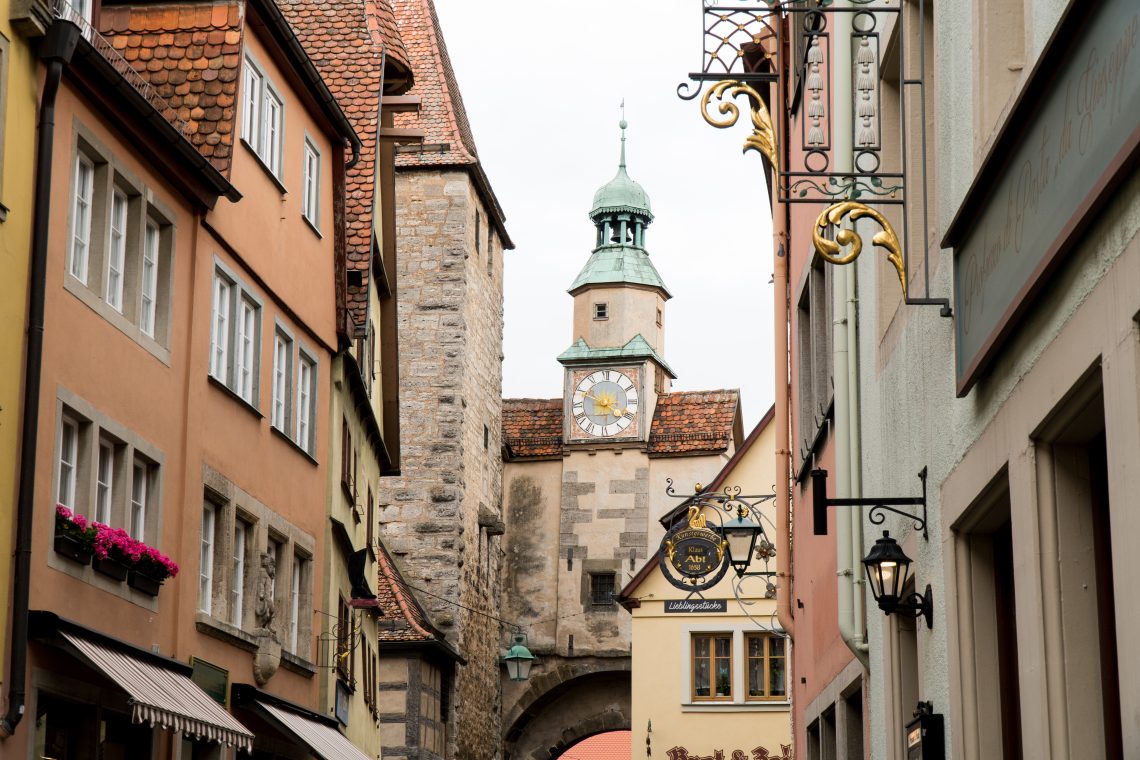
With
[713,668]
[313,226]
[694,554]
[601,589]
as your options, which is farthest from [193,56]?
[601,589]

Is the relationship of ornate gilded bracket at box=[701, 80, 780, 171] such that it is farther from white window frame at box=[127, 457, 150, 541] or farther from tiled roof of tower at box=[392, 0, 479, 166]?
tiled roof of tower at box=[392, 0, 479, 166]

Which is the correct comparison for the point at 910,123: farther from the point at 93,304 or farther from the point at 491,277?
the point at 491,277

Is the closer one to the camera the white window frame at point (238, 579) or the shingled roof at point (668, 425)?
the white window frame at point (238, 579)

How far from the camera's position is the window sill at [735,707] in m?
27.5

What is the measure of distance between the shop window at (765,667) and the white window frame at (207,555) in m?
15.2

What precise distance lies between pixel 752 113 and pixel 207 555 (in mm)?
7146

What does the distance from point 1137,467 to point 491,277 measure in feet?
120

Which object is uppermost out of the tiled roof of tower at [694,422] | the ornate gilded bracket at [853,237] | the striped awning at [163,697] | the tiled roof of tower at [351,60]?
the tiled roof of tower at [694,422]

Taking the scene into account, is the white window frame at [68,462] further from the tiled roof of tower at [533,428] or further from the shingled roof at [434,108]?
the tiled roof of tower at [533,428]

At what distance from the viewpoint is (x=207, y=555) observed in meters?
13.8

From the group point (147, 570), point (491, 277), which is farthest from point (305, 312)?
point (491, 277)

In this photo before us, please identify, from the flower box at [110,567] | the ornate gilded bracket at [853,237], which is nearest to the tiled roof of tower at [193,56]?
the flower box at [110,567]

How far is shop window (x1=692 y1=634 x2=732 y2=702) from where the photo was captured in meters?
27.9

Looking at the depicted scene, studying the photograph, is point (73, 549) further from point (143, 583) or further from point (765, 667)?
point (765, 667)
